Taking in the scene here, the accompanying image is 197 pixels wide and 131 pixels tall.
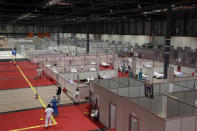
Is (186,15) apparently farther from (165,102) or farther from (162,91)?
(165,102)


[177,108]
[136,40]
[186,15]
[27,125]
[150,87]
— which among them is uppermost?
[186,15]

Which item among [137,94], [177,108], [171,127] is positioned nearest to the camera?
[171,127]

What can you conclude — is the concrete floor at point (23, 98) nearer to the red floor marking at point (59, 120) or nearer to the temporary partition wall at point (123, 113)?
the red floor marking at point (59, 120)

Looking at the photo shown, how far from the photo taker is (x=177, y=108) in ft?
36.9

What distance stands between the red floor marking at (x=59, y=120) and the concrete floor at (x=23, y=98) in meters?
1.27

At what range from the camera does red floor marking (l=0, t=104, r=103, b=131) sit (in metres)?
12.7

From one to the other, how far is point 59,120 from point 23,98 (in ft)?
19.2

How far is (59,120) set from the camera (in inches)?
539

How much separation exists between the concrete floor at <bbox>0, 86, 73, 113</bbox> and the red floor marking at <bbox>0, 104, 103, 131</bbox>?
1.27 meters

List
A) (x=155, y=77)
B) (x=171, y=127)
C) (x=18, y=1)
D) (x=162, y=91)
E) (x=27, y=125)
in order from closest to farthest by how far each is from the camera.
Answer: (x=171, y=127), (x=27, y=125), (x=162, y=91), (x=18, y=1), (x=155, y=77)

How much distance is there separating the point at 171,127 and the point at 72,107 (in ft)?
30.7

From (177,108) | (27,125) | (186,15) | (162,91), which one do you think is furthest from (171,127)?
(186,15)

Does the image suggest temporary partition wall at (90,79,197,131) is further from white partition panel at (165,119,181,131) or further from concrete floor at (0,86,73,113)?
concrete floor at (0,86,73,113)

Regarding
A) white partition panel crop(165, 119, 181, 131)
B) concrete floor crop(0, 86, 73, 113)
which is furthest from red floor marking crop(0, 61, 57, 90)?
white partition panel crop(165, 119, 181, 131)
